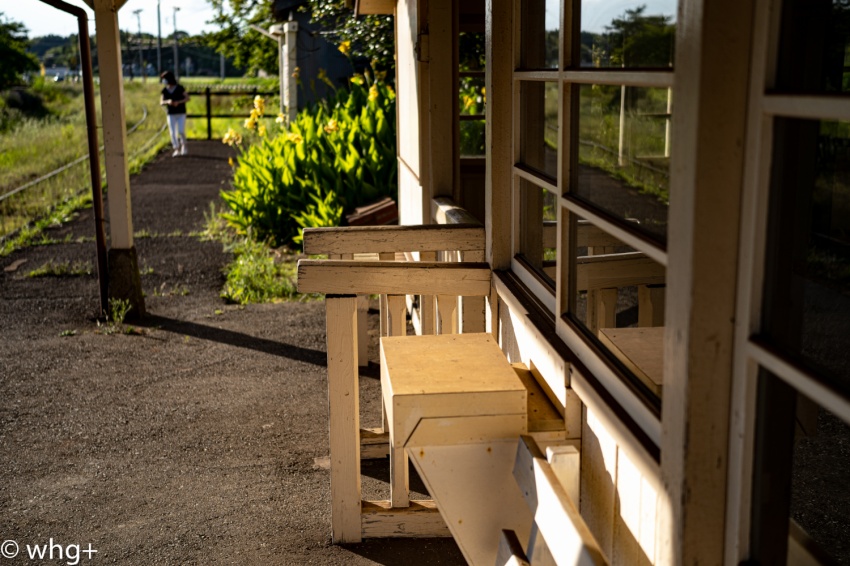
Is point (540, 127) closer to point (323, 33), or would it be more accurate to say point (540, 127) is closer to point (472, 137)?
point (472, 137)

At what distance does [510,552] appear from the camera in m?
2.35

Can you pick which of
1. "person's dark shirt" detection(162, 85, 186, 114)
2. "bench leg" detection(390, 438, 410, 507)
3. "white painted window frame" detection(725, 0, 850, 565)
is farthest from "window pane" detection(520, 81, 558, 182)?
"person's dark shirt" detection(162, 85, 186, 114)

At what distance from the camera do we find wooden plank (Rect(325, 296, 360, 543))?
3504 mm

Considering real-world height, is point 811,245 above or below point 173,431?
above

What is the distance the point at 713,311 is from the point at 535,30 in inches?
70.7

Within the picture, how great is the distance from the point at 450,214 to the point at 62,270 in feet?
18.4

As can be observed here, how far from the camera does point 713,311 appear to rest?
160cm

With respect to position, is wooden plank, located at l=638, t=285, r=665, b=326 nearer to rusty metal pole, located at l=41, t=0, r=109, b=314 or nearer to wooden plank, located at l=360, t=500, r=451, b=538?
wooden plank, located at l=360, t=500, r=451, b=538

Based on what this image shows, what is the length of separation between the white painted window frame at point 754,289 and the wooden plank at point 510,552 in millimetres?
691

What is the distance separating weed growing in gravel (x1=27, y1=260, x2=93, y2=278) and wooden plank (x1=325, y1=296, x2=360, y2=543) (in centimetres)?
587

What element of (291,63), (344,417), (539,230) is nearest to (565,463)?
(539,230)

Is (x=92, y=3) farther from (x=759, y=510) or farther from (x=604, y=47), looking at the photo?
(x=759, y=510)

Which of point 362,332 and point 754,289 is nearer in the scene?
point 754,289

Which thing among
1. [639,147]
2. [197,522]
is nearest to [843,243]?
[639,147]
